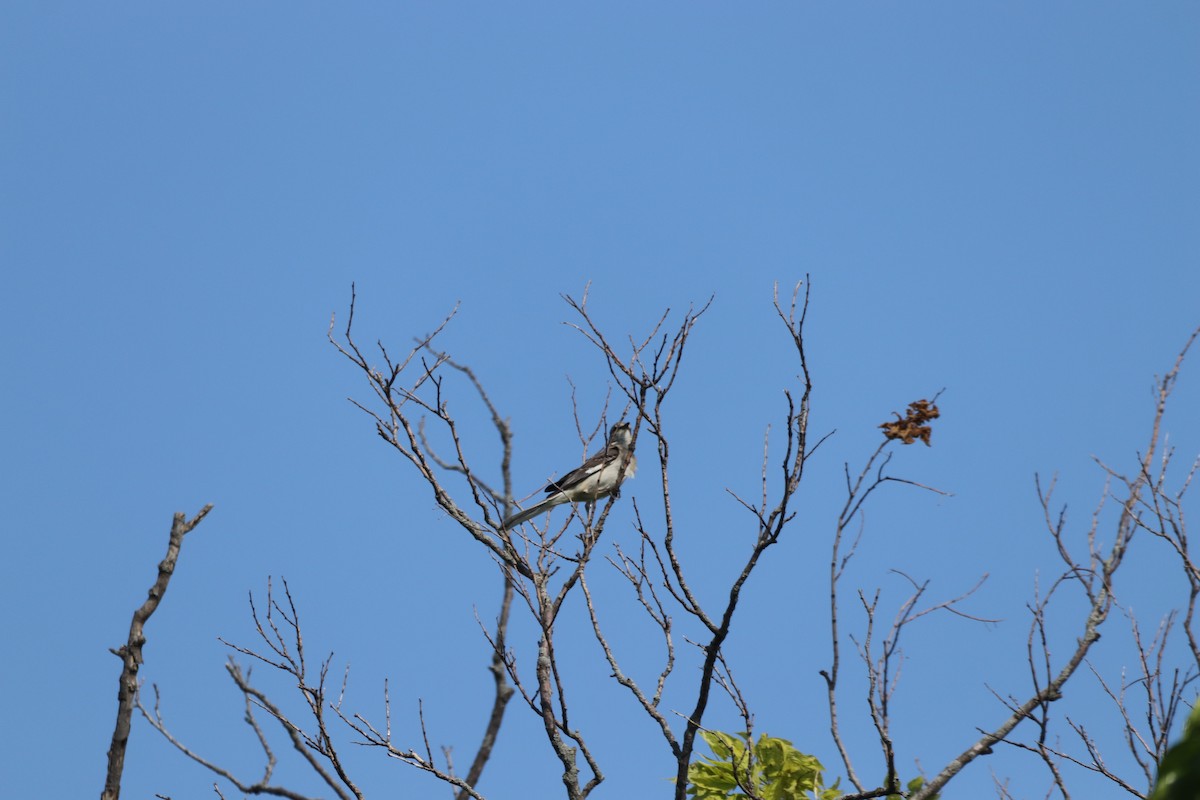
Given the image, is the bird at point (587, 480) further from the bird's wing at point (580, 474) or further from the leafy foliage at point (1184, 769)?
the leafy foliage at point (1184, 769)

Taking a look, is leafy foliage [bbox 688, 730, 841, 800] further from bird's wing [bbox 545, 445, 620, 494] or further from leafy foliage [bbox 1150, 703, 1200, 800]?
leafy foliage [bbox 1150, 703, 1200, 800]

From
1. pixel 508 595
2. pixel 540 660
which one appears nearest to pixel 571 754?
pixel 540 660

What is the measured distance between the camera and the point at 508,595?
1314 cm

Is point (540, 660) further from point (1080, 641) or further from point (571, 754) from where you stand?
point (1080, 641)

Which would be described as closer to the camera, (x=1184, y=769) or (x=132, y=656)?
(x=1184, y=769)

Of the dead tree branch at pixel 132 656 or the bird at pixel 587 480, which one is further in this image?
the bird at pixel 587 480

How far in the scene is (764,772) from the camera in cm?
723

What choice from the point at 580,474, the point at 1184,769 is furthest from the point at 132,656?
the point at 1184,769

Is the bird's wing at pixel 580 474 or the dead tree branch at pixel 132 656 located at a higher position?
the bird's wing at pixel 580 474

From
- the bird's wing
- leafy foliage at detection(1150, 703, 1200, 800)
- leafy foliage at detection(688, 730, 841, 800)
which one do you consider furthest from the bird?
leafy foliage at detection(1150, 703, 1200, 800)

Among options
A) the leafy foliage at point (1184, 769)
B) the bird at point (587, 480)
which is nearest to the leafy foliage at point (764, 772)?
the bird at point (587, 480)

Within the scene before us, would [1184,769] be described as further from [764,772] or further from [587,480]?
[587,480]

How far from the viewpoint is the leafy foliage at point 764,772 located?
710 cm

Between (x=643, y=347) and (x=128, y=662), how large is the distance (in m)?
3.74
